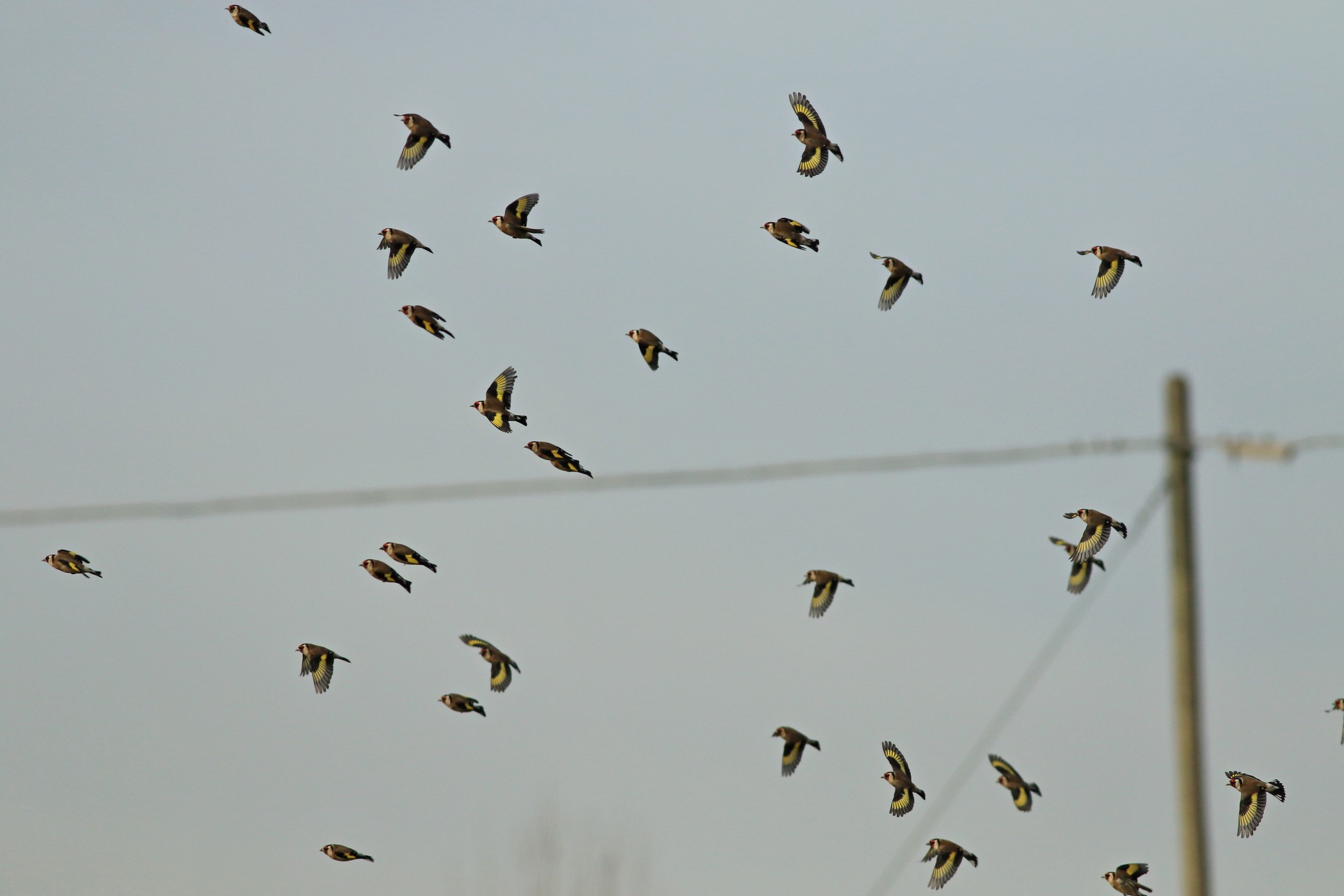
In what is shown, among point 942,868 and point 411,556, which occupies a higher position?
point 411,556

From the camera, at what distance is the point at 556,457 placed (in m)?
27.5

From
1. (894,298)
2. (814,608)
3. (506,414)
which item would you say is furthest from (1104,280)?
(506,414)

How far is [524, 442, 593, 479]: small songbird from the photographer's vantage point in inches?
1070

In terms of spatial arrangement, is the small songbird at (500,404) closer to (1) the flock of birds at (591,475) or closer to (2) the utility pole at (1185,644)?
(1) the flock of birds at (591,475)

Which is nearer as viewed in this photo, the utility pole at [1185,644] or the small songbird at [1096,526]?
the utility pole at [1185,644]

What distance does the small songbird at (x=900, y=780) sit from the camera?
27.4 m

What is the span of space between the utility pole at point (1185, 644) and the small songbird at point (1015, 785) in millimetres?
8998

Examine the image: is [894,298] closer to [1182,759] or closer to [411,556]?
[411,556]

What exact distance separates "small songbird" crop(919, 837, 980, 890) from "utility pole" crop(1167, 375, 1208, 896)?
914cm

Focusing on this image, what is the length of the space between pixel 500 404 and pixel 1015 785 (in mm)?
6957

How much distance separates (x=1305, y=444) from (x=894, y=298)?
425 inches

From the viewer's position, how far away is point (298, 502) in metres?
20.9

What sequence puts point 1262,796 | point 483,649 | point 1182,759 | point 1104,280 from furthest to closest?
point 483,649 < point 1104,280 < point 1262,796 < point 1182,759

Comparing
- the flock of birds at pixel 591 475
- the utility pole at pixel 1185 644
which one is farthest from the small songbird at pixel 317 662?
the utility pole at pixel 1185 644
